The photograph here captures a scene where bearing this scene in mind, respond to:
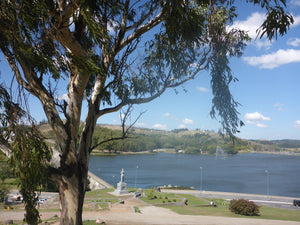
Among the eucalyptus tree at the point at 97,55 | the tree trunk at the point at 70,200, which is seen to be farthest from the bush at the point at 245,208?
the tree trunk at the point at 70,200

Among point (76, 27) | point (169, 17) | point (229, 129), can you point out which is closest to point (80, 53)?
point (76, 27)

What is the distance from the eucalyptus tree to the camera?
2.66 meters

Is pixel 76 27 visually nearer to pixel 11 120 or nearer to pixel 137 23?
pixel 137 23

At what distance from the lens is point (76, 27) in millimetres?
3213

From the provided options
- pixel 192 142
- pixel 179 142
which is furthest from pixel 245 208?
pixel 179 142

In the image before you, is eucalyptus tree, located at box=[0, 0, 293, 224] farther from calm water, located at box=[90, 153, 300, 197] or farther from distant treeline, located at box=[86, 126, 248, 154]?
calm water, located at box=[90, 153, 300, 197]

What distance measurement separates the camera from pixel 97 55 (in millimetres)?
4039

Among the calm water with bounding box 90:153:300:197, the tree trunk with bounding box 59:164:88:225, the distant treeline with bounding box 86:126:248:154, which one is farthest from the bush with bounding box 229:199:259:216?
the calm water with bounding box 90:153:300:197

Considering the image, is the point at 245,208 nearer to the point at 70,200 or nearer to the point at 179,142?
the point at 179,142

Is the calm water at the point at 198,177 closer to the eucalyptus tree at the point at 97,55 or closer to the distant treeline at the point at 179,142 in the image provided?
the distant treeline at the point at 179,142

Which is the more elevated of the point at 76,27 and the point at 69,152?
the point at 76,27

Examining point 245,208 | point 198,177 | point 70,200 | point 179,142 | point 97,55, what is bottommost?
point 198,177

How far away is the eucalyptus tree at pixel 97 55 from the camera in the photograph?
2.66 m

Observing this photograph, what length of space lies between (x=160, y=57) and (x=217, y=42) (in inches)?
34.9
